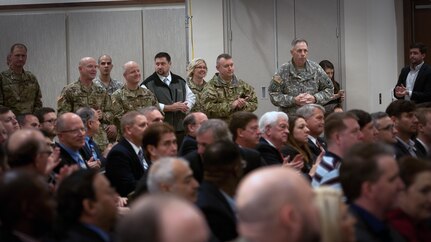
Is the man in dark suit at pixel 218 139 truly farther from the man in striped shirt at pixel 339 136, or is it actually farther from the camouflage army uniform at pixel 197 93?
the camouflage army uniform at pixel 197 93

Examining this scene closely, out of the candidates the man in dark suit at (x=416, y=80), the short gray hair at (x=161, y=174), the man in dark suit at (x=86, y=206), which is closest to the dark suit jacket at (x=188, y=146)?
the short gray hair at (x=161, y=174)

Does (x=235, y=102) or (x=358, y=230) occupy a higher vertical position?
(x=235, y=102)

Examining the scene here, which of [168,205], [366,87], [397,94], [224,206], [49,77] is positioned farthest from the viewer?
[49,77]

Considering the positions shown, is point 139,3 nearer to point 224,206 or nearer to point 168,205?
point 224,206

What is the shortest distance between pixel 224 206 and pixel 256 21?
6991mm

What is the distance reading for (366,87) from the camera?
35.3 ft

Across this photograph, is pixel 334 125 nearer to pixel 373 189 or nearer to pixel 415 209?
pixel 415 209

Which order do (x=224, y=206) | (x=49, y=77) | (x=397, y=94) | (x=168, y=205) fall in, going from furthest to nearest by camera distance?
(x=49, y=77) < (x=397, y=94) < (x=224, y=206) < (x=168, y=205)

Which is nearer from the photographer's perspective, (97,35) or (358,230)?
(358,230)

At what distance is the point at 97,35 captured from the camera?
11305 mm

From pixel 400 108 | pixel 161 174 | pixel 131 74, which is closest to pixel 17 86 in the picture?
pixel 131 74

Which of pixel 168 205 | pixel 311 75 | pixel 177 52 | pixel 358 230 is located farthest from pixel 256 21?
pixel 168 205

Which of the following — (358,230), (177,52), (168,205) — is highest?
(177,52)

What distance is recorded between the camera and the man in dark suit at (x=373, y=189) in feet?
11.7
